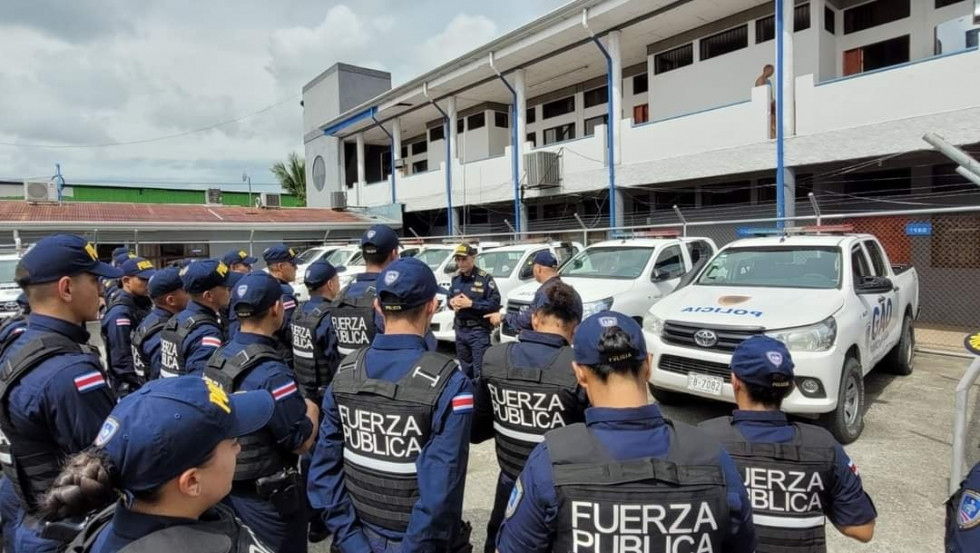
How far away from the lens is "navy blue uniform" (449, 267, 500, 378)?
19.5 feet

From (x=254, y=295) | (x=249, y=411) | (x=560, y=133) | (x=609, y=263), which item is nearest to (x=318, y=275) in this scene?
(x=254, y=295)

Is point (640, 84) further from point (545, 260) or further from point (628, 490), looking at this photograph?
point (628, 490)

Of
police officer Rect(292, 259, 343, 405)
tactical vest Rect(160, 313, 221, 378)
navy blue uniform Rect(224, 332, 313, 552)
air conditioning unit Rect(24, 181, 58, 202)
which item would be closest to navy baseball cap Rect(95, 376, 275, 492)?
navy blue uniform Rect(224, 332, 313, 552)

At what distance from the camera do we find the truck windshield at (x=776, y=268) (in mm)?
5414

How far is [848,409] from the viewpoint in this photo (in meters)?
4.62

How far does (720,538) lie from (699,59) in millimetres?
15234

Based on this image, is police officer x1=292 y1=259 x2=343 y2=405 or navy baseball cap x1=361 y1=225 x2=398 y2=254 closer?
navy baseball cap x1=361 y1=225 x2=398 y2=254

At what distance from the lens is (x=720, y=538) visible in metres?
1.41

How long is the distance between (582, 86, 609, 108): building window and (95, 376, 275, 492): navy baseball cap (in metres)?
18.3

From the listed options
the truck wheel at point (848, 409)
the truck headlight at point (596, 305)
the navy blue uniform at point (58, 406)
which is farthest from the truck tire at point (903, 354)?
the navy blue uniform at point (58, 406)

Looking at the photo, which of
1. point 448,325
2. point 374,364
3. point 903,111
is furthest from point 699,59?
point 374,364

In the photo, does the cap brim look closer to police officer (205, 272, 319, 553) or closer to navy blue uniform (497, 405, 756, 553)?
police officer (205, 272, 319, 553)

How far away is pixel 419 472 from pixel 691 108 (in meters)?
14.8

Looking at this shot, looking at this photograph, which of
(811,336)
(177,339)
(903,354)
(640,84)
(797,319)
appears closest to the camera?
(177,339)
